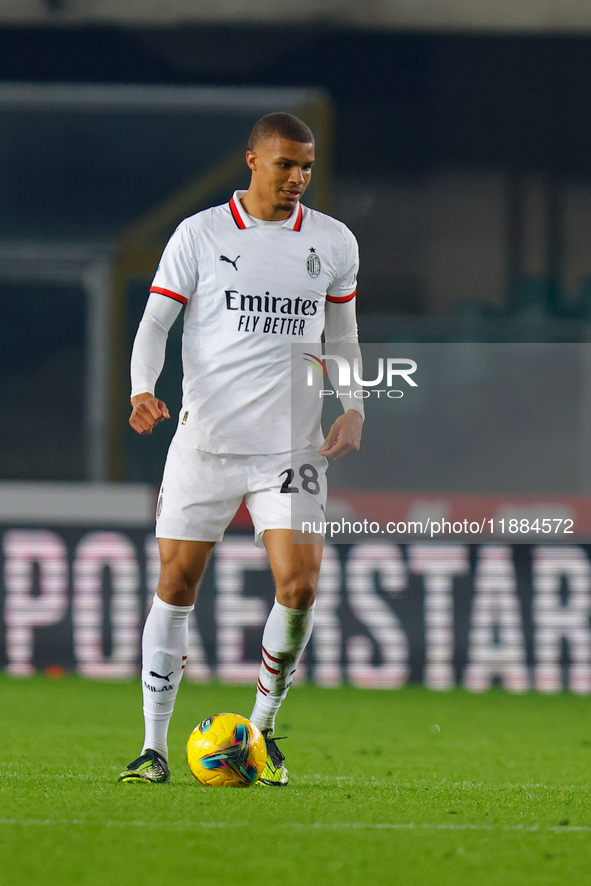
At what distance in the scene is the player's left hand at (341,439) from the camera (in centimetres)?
414

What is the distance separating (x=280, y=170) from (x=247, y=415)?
0.71m

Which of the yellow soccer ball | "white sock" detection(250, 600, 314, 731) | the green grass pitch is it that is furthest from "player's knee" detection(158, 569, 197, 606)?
the green grass pitch

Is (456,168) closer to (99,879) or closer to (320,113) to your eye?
(320,113)

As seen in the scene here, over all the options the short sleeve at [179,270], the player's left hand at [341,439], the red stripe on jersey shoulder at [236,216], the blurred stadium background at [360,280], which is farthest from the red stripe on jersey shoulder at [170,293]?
the blurred stadium background at [360,280]

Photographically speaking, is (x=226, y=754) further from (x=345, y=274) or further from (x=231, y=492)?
(x=345, y=274)

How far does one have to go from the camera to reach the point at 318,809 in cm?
352

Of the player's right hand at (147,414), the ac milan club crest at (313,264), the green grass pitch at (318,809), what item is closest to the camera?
the green grass pitch at (318,809)

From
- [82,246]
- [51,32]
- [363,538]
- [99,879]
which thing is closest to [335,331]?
[99,879]

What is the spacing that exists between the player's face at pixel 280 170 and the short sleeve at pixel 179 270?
0.83ft

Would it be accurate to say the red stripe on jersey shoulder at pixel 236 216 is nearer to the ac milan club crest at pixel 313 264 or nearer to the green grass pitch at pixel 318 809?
the ac milan club crest at pixel 313 264

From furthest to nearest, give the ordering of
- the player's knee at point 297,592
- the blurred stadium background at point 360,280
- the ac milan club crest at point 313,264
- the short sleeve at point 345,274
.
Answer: the blurred stadium background at point 360,280, the short sleeve at point 345,274, the ac milan club crest at point 313,264, the player's knee at point 297,592

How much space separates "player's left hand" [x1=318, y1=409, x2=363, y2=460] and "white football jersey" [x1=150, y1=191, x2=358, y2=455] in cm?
4

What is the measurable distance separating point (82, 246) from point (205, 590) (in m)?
Answer: 3.62

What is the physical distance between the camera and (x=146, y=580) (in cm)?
744
